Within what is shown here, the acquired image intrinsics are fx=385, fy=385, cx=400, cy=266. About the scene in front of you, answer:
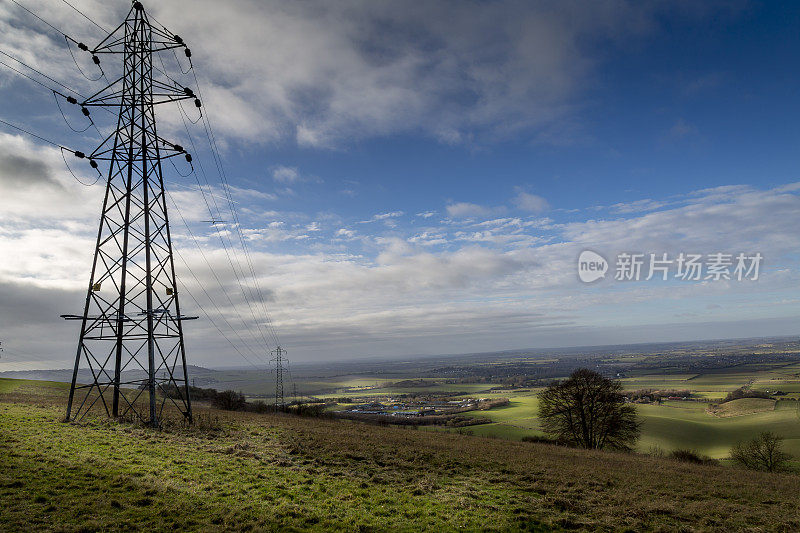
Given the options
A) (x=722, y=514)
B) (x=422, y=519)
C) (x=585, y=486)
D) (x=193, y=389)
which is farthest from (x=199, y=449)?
(x=193, y=389)

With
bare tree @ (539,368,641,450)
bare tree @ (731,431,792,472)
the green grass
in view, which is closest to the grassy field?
bare tree @ (539,368,641,450)

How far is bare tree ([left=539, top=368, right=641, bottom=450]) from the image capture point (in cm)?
4147

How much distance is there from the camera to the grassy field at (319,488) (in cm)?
1145

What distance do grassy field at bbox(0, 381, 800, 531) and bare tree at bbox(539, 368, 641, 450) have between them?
1776cm

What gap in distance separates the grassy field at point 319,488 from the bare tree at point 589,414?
58.3ft

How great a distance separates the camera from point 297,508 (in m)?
12.6

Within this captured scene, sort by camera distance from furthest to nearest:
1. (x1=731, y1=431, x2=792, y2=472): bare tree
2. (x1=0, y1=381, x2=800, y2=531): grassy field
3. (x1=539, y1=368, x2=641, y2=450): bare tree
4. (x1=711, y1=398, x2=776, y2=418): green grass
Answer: (x1=711, y1=398, x2=776, y2=418): green grass, (x1=539, y1=368, x2=641, y2=450): bare tree, (x1=731, y1=431, x2=792, y2=472): bare tree, (x1=0, y1=381, x2=800, y2=531): grassy field

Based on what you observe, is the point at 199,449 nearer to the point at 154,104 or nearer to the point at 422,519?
the point at 422,519

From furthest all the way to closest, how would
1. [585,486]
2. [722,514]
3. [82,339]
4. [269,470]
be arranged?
1. [82,339]
2. [585,486]
3. [269,470]
4. [722,514]

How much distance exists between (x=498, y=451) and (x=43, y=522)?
2413 centimetres

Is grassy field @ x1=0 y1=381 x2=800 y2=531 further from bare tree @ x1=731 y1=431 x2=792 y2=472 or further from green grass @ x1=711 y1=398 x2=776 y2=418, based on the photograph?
green grass @ x1=711 y1=398 x2=776 y2=418

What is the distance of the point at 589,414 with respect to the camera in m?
43.1

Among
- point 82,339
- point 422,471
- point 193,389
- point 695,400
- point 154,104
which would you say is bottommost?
point 695,400

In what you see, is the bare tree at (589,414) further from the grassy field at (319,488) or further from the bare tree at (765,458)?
the grassy field at (319,488)
